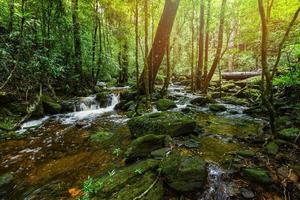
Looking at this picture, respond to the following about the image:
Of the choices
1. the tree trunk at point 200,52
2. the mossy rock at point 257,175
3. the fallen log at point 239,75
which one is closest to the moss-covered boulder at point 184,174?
the mossy rock at point 257,175

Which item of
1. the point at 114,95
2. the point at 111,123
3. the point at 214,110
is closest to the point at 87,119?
the point at 111,123

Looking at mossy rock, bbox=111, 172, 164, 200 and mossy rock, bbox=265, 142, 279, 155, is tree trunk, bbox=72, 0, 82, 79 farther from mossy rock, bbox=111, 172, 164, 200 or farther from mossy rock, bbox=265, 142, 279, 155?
mossy rock, bbox=265, 142, 279, 155

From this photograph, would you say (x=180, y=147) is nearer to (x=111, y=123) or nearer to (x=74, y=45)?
(x=111, y=123)

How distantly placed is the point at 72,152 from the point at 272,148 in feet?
13.2

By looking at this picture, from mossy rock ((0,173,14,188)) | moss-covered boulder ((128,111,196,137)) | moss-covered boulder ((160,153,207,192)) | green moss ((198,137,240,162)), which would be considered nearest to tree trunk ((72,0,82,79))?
moss-covered boulder ((128,111,196,137))

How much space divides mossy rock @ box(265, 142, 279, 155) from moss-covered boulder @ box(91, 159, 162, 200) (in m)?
2.02

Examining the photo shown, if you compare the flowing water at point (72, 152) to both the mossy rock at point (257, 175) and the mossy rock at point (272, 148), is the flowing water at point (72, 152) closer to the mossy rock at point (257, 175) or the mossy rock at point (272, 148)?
the mossy rock at point (257, 175)

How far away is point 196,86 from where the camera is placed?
13.9 metres

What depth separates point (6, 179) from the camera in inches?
155

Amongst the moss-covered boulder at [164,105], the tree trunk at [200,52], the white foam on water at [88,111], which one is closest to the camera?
the white foam on water at [88,111]

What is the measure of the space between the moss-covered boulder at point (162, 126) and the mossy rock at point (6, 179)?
2.59 meters

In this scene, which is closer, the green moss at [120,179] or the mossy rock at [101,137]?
the green moss at [120,179]

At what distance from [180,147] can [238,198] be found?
1.57m

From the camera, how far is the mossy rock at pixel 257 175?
3.14m
